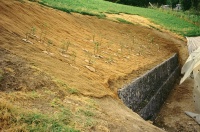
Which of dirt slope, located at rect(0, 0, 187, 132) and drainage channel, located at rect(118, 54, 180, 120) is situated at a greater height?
dirt slope, located at rect(0, 0, 187, 132)

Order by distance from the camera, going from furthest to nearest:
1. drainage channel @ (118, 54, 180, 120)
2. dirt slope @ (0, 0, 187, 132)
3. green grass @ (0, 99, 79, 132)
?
drainage channel @ (118, 54, 180, 120), dirt slope @ (0, 0, 187, 132), green grass @ (0, 99, 79, 132)

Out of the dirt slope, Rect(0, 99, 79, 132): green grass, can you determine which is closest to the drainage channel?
the dirt slope

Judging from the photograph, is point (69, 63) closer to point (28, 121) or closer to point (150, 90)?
point (28, 121)

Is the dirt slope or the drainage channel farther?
the drainage channel

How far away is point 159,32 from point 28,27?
38.8 ft

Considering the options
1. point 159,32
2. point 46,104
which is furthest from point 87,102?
point 159,32

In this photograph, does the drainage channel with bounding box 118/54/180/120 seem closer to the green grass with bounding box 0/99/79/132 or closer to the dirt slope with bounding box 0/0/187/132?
the dirt slope with bounding box 0/0/187/132

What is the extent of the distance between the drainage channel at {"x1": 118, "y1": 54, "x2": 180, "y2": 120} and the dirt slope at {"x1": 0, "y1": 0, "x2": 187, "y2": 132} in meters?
0.31

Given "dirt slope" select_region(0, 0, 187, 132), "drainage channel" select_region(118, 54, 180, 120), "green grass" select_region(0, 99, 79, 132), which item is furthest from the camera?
"drainage channel" select_region(118, 54, 180, 120)

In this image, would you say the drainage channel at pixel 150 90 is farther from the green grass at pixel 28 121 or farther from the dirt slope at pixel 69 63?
the green grass at pixel 28 121

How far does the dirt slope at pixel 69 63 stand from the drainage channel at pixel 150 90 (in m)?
0.31

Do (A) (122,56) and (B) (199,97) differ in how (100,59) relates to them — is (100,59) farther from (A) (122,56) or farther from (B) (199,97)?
(B) (199,97)

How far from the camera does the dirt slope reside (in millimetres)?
5148

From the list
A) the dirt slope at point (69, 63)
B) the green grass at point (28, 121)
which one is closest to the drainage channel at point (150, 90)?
the dirt slope at point (69, 63)
